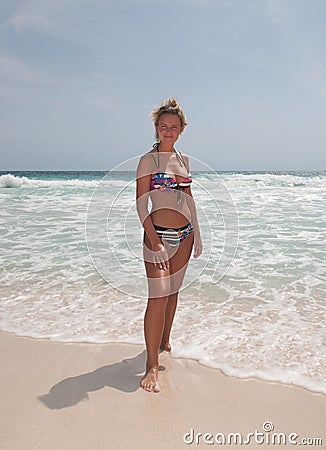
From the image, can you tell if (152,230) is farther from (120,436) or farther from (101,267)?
(101,267)

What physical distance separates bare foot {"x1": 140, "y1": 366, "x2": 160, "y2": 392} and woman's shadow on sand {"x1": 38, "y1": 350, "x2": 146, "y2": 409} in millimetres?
67

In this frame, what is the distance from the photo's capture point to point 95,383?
2.92m

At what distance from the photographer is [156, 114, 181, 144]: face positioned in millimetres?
2986

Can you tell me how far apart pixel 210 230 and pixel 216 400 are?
23.7ft

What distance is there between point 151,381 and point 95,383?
410 millimetres

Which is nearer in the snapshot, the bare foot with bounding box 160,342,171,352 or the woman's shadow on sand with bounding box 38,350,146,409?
the woman's shadow on sand with bounding box 38,350,146,409

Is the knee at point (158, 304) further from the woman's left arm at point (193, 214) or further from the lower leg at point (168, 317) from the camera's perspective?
→ the woman's left arm at point (193, 214)

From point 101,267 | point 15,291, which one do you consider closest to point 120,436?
point 15,291

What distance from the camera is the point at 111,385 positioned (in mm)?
2896

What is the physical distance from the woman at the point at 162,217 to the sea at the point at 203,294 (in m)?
0.29

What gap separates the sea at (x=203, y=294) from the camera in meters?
3.43

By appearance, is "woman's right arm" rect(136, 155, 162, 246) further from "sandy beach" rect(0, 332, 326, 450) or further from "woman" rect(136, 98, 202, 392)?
"sandy beach" rect(0, 332, 326, 450)

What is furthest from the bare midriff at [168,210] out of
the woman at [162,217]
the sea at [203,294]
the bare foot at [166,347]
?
the bare foot at [166,347]

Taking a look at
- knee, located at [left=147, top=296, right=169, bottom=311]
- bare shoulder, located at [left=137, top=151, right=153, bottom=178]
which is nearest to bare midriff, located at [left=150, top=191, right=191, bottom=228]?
bare shoulder, located at [left=137, top=151, right=153, bottom=178]
